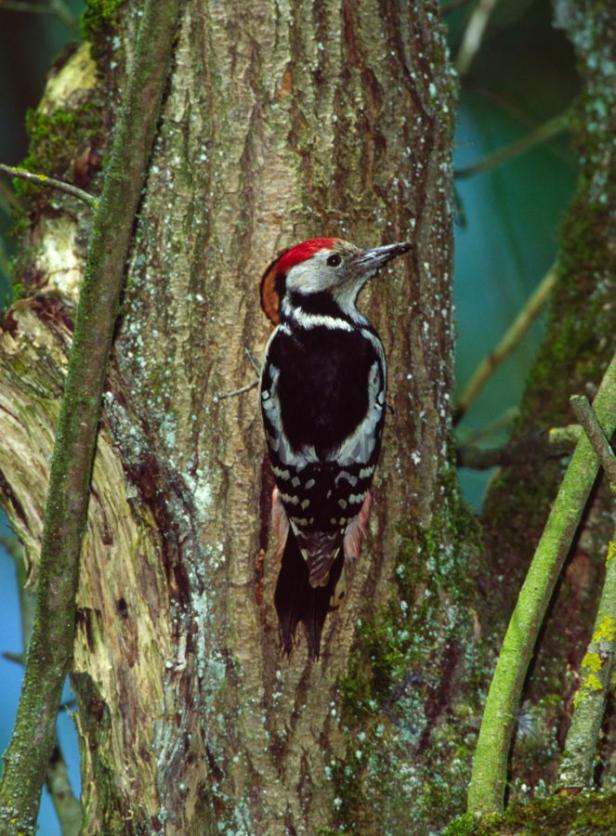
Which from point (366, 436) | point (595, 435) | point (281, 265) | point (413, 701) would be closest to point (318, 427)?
point (366, 436)

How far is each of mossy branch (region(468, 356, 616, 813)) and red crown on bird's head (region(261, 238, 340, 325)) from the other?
2.36 feet

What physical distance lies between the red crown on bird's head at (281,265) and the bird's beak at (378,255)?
7 centimetres

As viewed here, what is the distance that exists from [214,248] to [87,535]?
0.72 m

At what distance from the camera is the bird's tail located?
256 cm

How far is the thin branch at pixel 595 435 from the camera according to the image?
2.18 metres

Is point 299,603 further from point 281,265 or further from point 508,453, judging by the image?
point 508,453

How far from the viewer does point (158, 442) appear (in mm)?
2652

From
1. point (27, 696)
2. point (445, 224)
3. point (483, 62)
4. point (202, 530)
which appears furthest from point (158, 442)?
point (483, 62)

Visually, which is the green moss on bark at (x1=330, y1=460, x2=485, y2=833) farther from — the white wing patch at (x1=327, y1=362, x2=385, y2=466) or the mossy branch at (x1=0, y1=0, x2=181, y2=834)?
the mossy branch at (x1=0, y1=0, x2=181, y2=834)

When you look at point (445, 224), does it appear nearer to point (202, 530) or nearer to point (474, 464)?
point (474, 464)

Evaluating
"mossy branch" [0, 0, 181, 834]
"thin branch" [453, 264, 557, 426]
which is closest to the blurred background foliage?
"thin branch" [453, 264, 557, 426]

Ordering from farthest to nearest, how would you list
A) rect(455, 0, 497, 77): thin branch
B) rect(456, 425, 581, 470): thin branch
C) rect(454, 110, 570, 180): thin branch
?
rect(455, 0, 497, 77): thin branch → rect(454, 110, 570, 180): thin branch → rect(456, 425, 581, 470): thin branch

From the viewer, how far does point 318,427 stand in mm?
2857

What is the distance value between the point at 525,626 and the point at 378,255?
3.04ft
